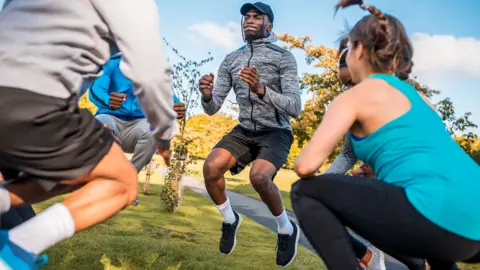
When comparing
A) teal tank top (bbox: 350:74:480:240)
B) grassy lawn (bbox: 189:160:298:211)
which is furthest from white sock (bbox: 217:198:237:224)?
grassy lawn (bbox: 189:160:298:211)

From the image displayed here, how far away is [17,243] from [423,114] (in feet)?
6.14

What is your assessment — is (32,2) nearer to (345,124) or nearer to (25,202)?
(25,202)

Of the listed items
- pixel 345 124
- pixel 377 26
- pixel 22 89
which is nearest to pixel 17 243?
pixel 22 89

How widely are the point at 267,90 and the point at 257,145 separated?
1.89 feet

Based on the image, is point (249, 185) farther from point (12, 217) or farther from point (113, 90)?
point (12, 217)

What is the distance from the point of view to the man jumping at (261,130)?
4332 mm

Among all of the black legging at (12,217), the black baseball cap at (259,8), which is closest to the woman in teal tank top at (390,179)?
the black legging at (12,217)

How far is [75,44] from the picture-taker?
6.77ft

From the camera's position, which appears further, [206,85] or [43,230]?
[206,85]

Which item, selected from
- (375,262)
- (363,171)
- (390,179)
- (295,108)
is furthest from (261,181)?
(390,179)

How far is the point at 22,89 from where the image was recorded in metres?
1.98

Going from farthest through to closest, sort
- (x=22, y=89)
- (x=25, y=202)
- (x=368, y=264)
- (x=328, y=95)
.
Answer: (x=328, y=95)
(x=368, y=264)
(x=25, y=202)
(x=22, y=89)

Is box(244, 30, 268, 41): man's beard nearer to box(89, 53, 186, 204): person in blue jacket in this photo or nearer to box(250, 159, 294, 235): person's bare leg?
box(89, 53, 186, 204): person in blue jacket

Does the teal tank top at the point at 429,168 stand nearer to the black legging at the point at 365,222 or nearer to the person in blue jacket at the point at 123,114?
the black legging at the point at 365,222
